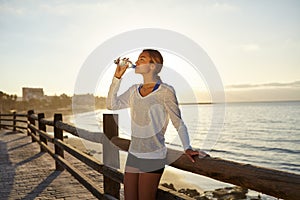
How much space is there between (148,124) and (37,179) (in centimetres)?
438

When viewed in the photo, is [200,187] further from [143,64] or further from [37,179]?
[143,64]

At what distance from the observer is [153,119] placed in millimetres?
2193

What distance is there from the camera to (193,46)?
7.86 ft

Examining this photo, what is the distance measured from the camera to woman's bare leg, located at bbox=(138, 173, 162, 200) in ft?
7.49

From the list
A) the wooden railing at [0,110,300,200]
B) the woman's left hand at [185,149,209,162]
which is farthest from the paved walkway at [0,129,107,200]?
the woman's left hand at [185,149,209,162]

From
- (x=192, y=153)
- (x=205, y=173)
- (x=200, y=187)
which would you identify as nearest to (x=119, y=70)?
(x=192, y=153)

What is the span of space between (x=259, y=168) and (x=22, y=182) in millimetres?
5040

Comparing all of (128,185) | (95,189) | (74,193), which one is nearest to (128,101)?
(128,185)

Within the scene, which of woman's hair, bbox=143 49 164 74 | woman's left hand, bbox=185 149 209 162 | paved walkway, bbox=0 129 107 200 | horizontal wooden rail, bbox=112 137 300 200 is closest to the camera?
horizontal wooden rail, bbox=112 137 300 200

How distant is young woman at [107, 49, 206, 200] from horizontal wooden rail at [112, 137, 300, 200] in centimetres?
11

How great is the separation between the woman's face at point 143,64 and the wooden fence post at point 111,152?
52.1 inches

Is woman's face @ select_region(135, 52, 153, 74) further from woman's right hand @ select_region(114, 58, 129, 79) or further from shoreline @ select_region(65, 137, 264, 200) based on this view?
shoreline @ select_region(65, 137, 264, 200)

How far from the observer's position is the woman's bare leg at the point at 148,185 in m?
2.28

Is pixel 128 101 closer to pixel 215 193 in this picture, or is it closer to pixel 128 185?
pixel 128 185
